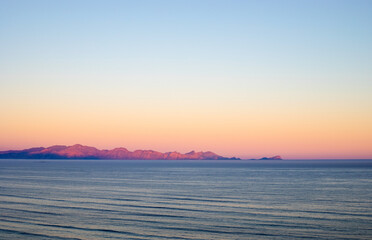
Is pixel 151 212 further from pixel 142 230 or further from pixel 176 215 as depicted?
pixel 142 230

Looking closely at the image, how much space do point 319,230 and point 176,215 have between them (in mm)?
9738

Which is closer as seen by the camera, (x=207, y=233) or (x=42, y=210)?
(x=207, y=233)

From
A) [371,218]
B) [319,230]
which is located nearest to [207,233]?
[319,230]

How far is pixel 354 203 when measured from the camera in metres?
35.5

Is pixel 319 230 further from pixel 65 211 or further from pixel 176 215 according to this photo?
pixel 65 211

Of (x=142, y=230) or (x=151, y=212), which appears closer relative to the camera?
(x=142, y=230)

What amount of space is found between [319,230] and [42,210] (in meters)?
19.8

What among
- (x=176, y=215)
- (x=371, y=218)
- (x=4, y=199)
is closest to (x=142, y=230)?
(x=176, y=215)

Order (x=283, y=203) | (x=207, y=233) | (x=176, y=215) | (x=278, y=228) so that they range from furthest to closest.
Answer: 1. (x=283, y=203)
2. (x=176, y=215)
3. (x=278, y=228)
4. (x=207, y=233)

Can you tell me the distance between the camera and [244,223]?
24.7 m

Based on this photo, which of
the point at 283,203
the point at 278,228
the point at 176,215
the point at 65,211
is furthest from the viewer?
the point at 283,203

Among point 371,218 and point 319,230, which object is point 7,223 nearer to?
Answer: point 319,230

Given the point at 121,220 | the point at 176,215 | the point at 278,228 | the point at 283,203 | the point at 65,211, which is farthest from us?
the point at 283,203

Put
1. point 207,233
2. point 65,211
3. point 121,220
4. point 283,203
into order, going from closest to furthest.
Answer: point 207,233 < point 121,220 < point 65,211 < point 283,203
